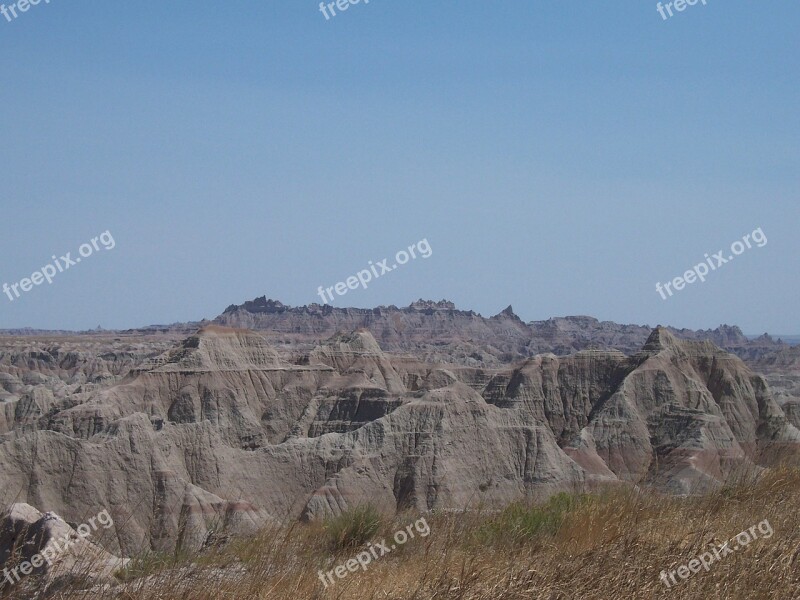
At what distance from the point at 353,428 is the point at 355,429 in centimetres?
266

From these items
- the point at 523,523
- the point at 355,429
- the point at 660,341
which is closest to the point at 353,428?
the point at 355,429

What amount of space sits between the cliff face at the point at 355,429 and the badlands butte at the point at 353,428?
140 mm

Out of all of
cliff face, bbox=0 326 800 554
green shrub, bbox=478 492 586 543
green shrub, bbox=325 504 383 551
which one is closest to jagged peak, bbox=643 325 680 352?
cliff face, bbox=0 326 800 554

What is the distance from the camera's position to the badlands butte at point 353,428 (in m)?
48.9

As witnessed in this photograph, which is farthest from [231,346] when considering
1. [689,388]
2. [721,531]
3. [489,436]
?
[721,531]

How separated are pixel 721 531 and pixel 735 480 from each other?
284 cm

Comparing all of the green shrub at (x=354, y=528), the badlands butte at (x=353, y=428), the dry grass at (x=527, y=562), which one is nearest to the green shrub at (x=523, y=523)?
the dry grass at (x=527, y=562)

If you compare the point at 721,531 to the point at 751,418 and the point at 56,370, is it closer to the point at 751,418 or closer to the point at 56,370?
the point at 751,418

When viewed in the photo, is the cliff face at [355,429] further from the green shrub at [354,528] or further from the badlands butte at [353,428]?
the green shrub at [354,528]

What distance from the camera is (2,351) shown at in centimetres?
15375

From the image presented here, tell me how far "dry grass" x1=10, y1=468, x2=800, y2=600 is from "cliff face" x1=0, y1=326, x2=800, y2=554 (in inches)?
964

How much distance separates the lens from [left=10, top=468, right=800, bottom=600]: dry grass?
6.57 meters

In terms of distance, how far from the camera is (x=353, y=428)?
78.1 m

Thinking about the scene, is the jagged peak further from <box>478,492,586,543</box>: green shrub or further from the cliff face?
<box>478,492,586,543</box>: green shrub
